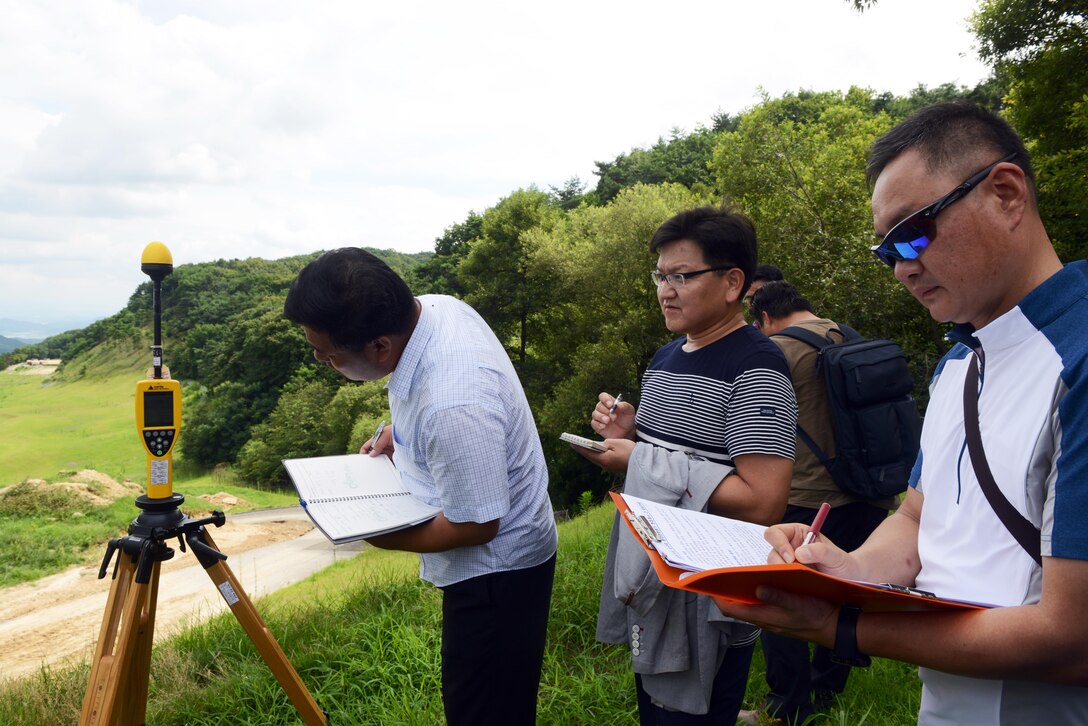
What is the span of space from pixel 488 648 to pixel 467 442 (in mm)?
678

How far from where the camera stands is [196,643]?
3963 millimetres

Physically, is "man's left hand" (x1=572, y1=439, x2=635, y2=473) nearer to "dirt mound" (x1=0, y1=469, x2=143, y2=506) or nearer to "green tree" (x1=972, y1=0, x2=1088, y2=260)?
"green tree" (x1=972, y1=0, x2=1088, y2=260)

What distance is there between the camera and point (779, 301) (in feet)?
12.2

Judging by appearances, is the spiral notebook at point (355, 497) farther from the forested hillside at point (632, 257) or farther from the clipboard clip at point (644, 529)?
the forested hillside at point (632, 257)

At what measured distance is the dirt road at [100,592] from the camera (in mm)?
12828

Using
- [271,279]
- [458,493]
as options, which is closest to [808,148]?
[458,493]

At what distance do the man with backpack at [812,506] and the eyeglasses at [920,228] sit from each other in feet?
6.92

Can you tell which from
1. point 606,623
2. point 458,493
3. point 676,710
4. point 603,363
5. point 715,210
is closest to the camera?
point 458,493

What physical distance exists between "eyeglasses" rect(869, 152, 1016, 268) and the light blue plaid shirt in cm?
105

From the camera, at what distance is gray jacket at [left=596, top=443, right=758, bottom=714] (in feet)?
6.73

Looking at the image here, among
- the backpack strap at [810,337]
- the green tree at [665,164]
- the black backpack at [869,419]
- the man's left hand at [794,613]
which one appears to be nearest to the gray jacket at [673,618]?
the man's left hand at [794,613]

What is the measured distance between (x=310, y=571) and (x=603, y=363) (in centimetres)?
1062

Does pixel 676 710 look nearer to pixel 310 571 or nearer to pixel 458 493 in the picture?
pixel 458 493

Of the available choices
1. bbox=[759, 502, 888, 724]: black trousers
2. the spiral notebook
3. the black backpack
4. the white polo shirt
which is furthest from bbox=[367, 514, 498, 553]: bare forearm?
the black backpack
